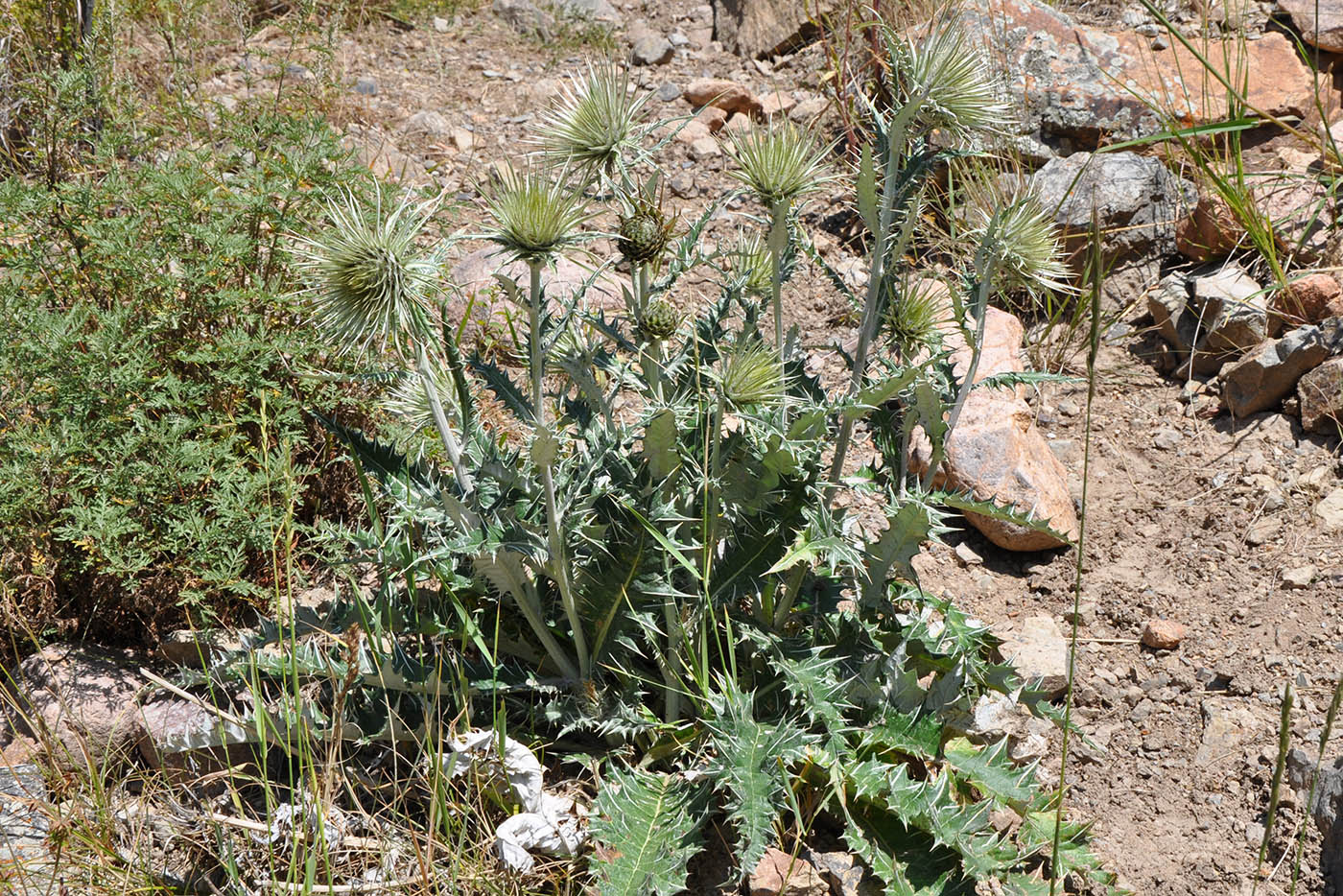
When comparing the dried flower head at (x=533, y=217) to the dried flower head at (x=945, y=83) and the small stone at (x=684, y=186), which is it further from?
the small stone at (x=684, y=186)

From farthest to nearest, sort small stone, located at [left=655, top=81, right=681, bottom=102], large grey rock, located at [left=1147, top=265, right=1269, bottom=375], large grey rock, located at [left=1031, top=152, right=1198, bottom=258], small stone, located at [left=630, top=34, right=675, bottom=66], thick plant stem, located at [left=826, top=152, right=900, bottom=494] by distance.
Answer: small stone, located at [left=630, top=34, right=675, bottom=66], small stone, located at [left=655, top=81, right=681, bottom=102], large grey rock, located at [left=1031, top=152, right=1198, bottom=258], large grey rock, located at [left=1147, top=265, right=1269, bottom=375], thick plant stem, located at [left=826, top=152, right=900, bottom=494]

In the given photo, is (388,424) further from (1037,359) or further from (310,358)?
(1037,359)

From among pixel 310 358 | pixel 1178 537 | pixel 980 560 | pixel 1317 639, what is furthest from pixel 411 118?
pixel 1317 639

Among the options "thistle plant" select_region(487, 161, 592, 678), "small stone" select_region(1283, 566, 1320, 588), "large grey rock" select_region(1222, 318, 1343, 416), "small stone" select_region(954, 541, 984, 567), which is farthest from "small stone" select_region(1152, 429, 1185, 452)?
"thistle plant" select_region(487, 161, 592, 678)

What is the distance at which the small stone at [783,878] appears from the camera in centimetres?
255

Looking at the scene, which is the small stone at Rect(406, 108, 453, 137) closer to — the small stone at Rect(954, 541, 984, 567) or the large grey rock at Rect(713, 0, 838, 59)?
the large grey rock at Rect(713, 0, 838, 59)

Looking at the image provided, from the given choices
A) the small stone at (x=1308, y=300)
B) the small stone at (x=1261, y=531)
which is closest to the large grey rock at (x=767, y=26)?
the small stone at (x=1308, y=300)

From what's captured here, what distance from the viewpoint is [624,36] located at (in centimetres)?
748

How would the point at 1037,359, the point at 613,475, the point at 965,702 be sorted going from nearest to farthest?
the point at 613,475
the point at 965,702
the point at 1037,359

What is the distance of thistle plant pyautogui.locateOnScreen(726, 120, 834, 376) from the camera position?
97.3 inches

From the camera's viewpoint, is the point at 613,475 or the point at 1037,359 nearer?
the point at 613,475

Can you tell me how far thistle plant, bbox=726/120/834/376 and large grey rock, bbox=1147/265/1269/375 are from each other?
97.5 inches

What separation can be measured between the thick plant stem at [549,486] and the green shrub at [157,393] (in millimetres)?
883

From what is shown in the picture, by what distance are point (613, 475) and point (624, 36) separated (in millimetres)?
5693
